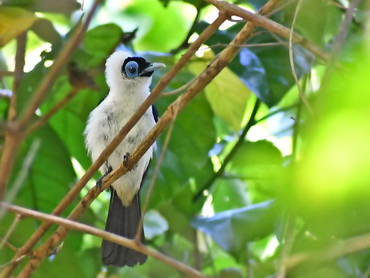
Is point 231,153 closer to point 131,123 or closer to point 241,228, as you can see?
point 241,228

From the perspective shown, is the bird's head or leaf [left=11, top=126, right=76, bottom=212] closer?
leaf [left=11, top=126, right=76, bottom=212]

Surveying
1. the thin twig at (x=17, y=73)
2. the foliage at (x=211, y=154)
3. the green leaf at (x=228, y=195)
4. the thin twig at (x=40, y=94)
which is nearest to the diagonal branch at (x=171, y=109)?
the foliage at (x=211, y=154)

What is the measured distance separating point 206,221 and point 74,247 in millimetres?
540

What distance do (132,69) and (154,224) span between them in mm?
709

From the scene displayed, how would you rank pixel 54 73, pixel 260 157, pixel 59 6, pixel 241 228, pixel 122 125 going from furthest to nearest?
pixel 122 125
pixel 260 157
pixel 241 228
pixel 59 6
pixel 54 73

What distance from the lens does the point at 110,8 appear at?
13.3ft

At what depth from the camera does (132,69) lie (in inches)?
124

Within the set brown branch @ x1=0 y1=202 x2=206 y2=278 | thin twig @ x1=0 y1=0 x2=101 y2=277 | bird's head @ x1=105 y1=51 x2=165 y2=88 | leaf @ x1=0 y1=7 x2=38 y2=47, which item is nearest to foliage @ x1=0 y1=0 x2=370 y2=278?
leaf @ x1=0 y1=7 x2=38 y2=47

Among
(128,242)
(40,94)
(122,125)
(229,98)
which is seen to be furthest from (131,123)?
(122,125)

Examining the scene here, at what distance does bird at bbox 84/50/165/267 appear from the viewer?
3.01 meters

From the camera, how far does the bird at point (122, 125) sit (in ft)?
9.87

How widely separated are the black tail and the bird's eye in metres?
0.54

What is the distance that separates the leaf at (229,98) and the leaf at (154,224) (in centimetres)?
62

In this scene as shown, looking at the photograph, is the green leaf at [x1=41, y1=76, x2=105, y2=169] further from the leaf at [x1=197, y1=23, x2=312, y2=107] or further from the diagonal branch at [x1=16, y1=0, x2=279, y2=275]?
the diagonal branch at [x1=16, y1=0, x2=279, y2=275]
